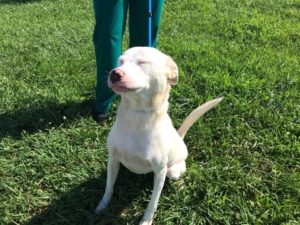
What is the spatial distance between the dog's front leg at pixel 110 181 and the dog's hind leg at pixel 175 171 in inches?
14.0

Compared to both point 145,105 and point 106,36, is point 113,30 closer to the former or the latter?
point 106,36

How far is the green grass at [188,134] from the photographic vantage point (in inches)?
116

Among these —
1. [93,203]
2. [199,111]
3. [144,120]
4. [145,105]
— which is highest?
[145,105]

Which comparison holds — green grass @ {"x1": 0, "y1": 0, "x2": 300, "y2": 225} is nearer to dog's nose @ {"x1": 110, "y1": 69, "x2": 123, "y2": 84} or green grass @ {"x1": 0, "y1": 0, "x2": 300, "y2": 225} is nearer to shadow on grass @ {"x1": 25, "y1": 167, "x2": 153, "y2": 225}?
shadow on grass @ {"x1": 25, "y1": 167, "x2": 153, "y2": 225}

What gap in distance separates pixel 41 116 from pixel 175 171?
1.54 metres

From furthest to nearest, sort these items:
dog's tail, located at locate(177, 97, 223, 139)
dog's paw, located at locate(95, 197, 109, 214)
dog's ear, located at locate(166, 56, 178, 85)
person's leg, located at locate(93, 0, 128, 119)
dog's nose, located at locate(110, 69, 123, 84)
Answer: person's leg, located at locate(93, 0, 128, 119)
dog's tail, located at locate(177, 97, 223, 139)
dog's paw, located at locate(95, 197, 109, 214)
dog's ear, located at locate(166, 56, 178, 85)
dog's nose, located at locate(110, 69, 123, 84)

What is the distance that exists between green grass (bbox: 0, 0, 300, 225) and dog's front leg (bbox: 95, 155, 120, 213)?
67 mm

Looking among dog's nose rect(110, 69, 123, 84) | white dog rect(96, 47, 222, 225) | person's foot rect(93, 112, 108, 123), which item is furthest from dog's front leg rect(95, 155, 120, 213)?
person's foot rect(93, 112, 108, 123)

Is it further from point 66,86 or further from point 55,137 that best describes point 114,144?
point 66,86

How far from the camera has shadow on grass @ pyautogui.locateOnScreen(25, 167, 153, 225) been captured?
287cm

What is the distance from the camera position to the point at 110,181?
2885mm

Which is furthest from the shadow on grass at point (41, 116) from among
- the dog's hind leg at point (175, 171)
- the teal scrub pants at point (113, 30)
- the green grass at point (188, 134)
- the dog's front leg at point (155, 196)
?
the dog's front leg at point (155, 196)

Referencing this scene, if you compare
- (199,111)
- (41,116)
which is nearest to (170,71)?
(199,111)

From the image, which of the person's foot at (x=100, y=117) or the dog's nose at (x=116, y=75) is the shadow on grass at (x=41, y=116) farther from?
the dog's nose at (x=116, y=75)
